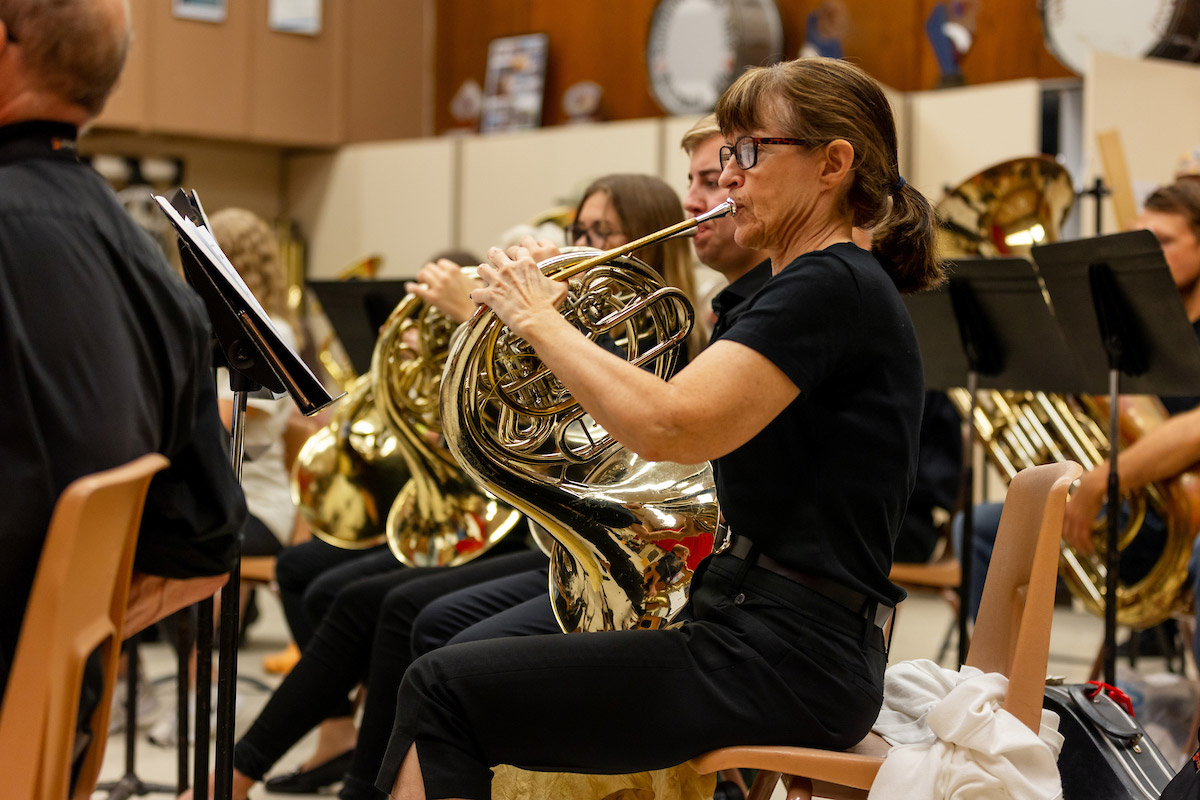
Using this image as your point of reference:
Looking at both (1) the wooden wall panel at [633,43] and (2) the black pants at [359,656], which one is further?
(1) the wooden wall panel at [633,43]

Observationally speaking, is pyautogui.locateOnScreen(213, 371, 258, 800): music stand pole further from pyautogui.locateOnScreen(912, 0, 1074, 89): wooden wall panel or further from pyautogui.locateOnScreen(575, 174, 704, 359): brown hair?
pyautogui.locateOnScreen(912, 0, 1074, 89): wooden wall panel

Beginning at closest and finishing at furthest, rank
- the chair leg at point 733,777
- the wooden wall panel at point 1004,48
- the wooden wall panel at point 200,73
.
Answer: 1. the chair leg at point 733,777
2. the wooden wall panel at point 1004,48
3. the wooden wall panel at point 200,73

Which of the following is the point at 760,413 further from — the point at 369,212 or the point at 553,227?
the point at 369,212

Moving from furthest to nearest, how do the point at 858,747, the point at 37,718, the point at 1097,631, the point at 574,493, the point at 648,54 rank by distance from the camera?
the point at 648,54
the point at 1097,631
the point at 574,493
the point at 858,747
the point at 37,718

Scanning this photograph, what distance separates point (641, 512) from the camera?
160cm

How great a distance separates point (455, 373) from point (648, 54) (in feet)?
15.1

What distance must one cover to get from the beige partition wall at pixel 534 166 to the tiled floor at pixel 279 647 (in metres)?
2.19

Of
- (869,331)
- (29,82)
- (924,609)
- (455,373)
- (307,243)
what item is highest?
(29,82)

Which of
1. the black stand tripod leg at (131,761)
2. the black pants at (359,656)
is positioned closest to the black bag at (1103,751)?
the black pants at (359,656)

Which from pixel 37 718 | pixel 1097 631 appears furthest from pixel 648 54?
pixel 37 718

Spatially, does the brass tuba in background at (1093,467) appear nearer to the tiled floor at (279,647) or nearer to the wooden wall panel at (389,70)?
the tiled floor at (279,647)

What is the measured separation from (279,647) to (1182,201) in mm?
2902

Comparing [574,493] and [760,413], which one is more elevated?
[760,413]

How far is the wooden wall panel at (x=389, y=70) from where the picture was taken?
6887 mm
